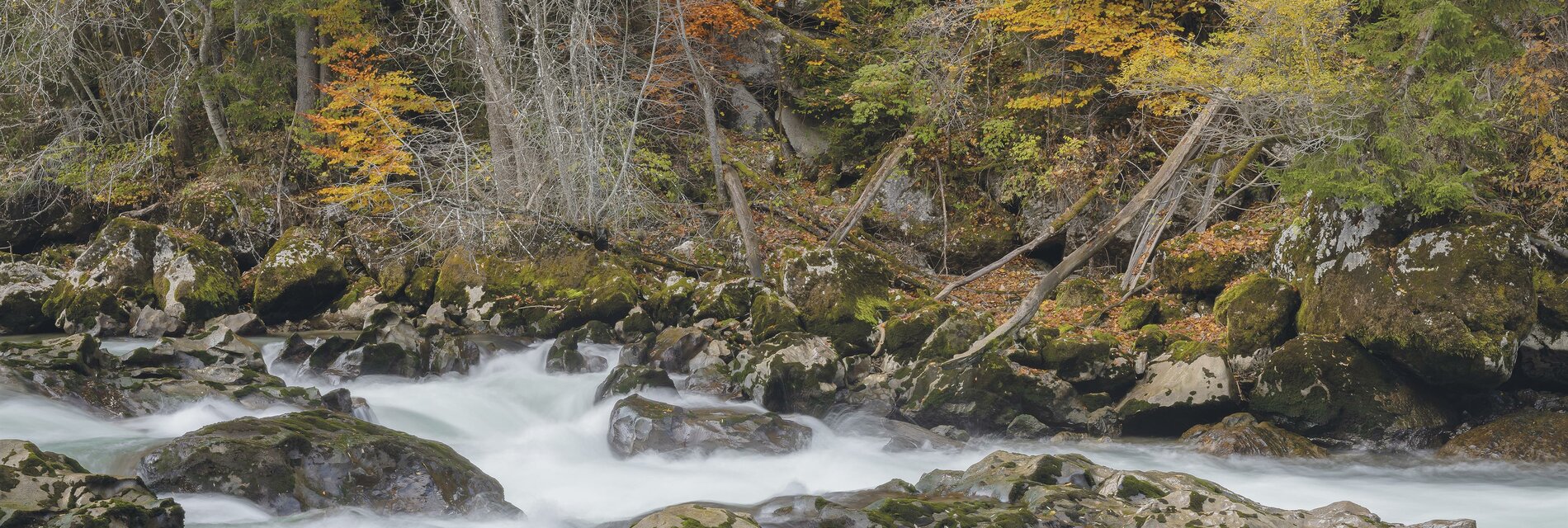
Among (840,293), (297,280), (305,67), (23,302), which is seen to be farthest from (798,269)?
(23,302)

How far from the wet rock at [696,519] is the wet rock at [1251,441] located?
488cm

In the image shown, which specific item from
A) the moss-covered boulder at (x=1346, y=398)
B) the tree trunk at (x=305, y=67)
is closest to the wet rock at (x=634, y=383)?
the moss-covered boulder at (x=1346, y=398)

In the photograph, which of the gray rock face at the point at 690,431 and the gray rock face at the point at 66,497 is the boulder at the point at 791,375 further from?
the gray rock face at the point at 66,497

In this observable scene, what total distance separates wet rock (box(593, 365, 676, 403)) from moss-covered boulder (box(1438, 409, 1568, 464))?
7004 millimetres

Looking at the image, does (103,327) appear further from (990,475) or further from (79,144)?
(990,475)

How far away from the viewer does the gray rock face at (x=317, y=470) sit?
598 cm

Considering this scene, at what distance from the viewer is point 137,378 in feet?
26.5

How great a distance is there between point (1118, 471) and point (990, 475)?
32.4 inches

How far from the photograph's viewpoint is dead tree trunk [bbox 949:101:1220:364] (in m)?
10.3

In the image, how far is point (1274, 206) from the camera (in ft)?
41.4

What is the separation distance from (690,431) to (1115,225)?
6104mm

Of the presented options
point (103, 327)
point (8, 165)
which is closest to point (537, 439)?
point (103, 327)

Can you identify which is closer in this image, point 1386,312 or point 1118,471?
point 1118,471

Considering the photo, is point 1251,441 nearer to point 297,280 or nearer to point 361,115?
point 297,280
